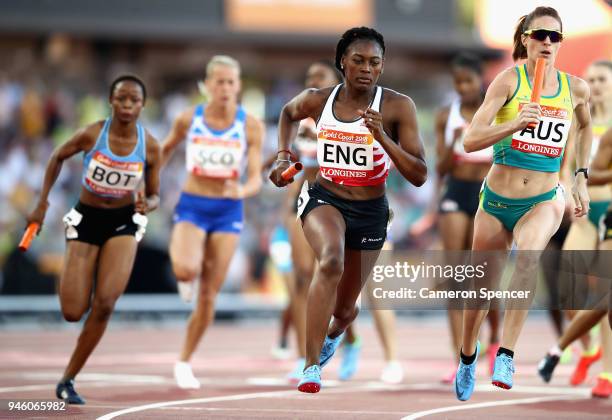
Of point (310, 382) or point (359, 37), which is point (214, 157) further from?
point (310, 382)

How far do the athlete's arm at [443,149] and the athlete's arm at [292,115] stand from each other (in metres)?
3.44

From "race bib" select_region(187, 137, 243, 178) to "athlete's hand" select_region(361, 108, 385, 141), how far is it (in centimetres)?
373

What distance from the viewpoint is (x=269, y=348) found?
684 inches

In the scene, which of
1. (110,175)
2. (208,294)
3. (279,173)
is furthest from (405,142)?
(208,294)

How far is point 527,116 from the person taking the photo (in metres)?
8.60

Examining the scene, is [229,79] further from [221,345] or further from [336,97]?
[221,345]

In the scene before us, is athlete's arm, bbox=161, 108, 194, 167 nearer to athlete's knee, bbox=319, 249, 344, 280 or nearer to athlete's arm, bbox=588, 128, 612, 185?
athlete's knee, bbox=319, 249, 344, 280

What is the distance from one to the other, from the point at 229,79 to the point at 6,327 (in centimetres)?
935

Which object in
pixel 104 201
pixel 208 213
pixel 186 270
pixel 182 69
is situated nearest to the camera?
pixel 104 201

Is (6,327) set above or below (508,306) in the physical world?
below

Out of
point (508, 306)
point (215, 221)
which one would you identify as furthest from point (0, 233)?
point (508, 306)

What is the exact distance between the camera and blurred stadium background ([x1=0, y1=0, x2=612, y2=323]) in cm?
2088

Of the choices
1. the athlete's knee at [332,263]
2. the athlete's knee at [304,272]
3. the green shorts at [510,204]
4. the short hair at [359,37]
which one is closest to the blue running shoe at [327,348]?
the athlete's knee at [332,263]

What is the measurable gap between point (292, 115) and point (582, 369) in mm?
4447
